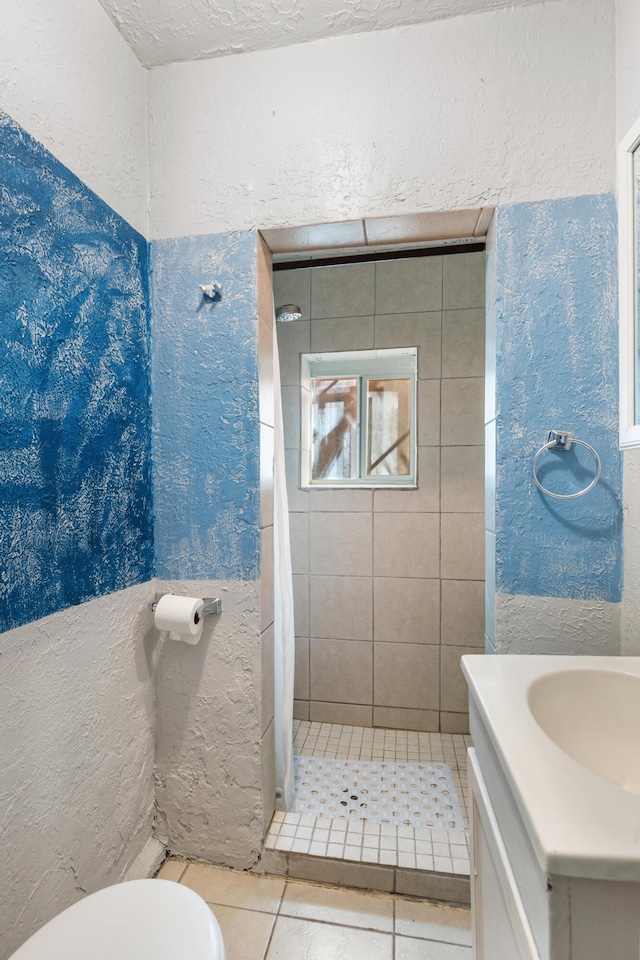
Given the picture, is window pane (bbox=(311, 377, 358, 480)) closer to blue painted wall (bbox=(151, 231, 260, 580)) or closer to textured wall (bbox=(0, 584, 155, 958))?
blue painted wall (bbox=(151, 231, 260, 580))

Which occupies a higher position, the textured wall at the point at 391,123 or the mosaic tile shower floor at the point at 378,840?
the textured wall at the point at 391,123

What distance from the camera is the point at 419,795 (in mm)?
1797

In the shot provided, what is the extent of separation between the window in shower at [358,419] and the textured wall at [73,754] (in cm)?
132

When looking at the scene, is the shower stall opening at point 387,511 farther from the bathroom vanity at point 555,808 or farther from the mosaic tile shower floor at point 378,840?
the bathroom vanity at point 555,808

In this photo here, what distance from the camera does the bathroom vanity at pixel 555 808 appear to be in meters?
0.47

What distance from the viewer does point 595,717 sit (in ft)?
2.90

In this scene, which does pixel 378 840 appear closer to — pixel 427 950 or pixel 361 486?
pixel 427 950

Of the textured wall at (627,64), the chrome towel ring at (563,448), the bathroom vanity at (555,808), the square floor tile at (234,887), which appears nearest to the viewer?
the bathroom vanity at (555,808)

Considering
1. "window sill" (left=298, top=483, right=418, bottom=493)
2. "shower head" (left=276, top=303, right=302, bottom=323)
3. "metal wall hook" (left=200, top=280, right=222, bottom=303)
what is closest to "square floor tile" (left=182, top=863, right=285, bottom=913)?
"window sill" (left=298, top=483, right=418, bottom=493)

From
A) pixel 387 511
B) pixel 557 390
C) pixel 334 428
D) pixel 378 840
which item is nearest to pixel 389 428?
pixel 334 428

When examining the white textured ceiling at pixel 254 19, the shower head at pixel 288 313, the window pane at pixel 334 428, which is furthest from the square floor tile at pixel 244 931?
the white textured ceiling at pixel 254 19

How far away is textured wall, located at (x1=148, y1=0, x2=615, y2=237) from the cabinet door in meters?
1.48

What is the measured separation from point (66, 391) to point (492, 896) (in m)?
1.37

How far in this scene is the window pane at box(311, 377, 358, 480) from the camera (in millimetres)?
2557
